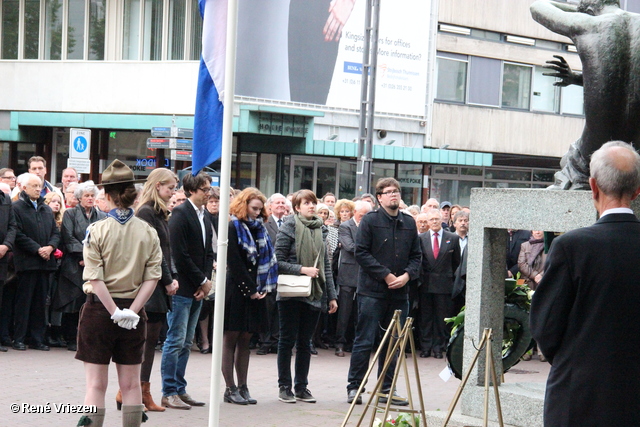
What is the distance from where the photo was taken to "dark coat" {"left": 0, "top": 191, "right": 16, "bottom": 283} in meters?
11.7

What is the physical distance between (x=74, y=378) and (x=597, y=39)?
6.46 meters

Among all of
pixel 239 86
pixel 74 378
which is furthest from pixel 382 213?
pixel 74 378

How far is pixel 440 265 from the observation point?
13805 millimetres

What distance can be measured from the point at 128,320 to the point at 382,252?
3606mm

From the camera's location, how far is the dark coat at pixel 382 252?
959 centimetres

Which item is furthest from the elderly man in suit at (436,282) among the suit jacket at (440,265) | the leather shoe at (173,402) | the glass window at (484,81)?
the glass window at (484,81)

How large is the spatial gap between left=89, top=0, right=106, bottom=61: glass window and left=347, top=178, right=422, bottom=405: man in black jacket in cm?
2129

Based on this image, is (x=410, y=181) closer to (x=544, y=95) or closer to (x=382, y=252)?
(x=544, y=95)

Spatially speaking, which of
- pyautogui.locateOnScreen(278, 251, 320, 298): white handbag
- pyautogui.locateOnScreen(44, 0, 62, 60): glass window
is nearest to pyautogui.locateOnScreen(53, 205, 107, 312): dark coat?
pyautogui.locateOnScreen(278, 251, 320, 298): white handbag

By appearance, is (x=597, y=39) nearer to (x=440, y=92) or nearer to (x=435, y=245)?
(x=435, y=245)

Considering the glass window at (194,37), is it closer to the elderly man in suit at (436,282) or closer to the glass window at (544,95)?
the glass window at (544,95)

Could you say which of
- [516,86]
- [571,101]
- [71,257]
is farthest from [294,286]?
[571,101]

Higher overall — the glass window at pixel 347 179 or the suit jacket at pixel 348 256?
the glass window at pixel 347 179

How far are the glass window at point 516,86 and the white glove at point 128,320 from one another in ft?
97.2
